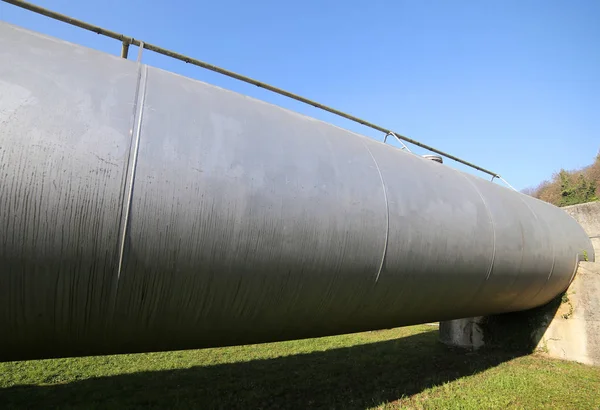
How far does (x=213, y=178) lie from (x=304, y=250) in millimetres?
692

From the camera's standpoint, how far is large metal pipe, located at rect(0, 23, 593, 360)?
1615 mm

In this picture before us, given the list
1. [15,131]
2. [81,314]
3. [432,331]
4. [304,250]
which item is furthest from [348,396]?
[432,331]

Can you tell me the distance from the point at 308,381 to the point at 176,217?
3.86 meters

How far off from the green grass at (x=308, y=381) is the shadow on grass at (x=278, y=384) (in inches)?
0.5

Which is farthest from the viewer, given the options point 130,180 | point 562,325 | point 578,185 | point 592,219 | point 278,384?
point 578,185

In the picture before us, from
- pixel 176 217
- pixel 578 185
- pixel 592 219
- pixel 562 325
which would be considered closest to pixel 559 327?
pixel 562 325

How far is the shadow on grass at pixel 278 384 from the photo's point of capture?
404 cm

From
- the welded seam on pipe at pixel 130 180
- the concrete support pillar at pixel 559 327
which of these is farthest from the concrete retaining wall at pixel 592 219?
the welded seam on pipe at pixel 130 180

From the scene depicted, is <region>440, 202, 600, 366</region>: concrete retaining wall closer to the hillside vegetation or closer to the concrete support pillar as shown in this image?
the concrete support pillar

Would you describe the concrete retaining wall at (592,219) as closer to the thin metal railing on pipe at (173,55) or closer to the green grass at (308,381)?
the green grass at (308,381)

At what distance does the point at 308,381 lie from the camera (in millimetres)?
4848

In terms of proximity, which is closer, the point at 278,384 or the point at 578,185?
the point at 278,384

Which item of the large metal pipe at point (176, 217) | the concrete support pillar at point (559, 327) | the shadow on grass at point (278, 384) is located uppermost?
the large metal pipe at point (176, 217)

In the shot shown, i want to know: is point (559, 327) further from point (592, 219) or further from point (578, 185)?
point (578, 185)
